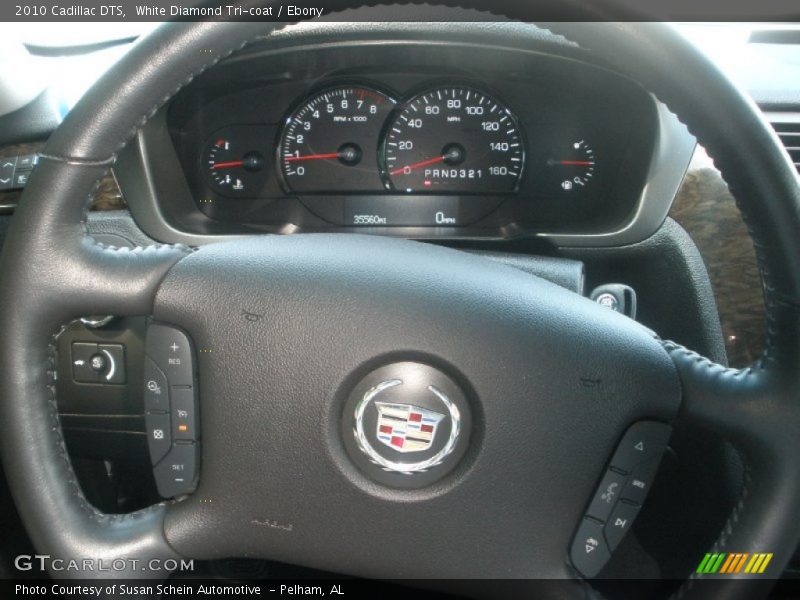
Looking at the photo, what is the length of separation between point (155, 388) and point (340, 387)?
9.5 inches

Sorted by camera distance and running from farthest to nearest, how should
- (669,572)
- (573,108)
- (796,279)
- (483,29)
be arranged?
(573,108)
(483,29)
(669,572)
(796,279)

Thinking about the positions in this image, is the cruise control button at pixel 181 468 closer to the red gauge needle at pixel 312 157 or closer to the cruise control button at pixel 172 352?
the cruise control button at pixel 172 352

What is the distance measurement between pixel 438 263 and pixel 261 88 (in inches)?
45.5

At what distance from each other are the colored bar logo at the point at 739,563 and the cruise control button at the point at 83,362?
1029 mm

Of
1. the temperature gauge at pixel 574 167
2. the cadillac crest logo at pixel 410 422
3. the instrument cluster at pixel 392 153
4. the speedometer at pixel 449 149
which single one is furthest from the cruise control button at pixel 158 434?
the temperature gauge at pixel 574 167

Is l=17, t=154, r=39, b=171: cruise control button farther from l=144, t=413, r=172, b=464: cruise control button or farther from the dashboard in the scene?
l=144, t=413, r=172, b=464: cruise control button

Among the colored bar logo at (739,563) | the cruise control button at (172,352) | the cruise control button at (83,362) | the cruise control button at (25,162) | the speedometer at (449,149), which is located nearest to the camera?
the colored bar logo at (739,563)

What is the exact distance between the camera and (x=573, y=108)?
6.46 ft

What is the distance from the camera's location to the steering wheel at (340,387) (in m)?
0.95

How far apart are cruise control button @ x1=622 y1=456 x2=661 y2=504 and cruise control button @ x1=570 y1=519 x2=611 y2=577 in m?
0.05

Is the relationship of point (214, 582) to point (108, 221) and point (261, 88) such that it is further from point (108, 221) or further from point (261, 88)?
point (261, 88)

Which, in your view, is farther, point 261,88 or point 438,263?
point 261,88

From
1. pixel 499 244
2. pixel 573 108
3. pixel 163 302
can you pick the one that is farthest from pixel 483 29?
pixel 163 302
